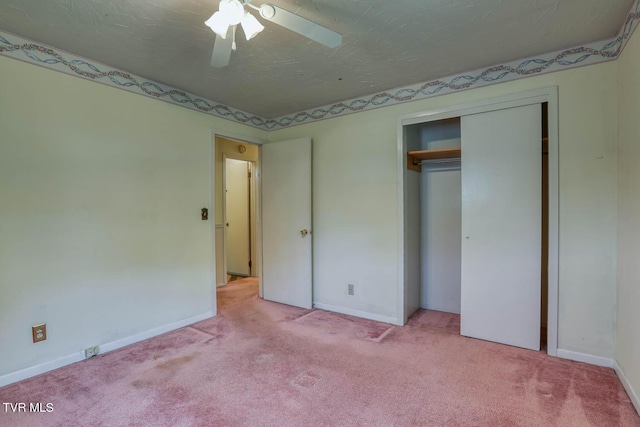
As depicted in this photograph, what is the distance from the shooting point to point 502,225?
2.62 metres

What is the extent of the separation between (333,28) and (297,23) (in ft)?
1.88

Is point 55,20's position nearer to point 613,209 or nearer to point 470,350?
point 470,350

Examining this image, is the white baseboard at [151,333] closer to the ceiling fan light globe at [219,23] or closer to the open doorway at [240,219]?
the open doorway at [240,219]

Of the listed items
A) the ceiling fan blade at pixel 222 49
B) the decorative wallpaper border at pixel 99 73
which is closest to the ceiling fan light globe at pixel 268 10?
the ceiling fan blade at pixel 222 49

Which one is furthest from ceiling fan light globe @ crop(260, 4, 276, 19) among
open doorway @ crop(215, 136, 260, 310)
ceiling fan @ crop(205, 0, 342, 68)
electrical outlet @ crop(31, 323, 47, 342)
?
open doorway @ crop(215, 136, 260, 310)

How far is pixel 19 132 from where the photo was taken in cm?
213

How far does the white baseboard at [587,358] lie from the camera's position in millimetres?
2225

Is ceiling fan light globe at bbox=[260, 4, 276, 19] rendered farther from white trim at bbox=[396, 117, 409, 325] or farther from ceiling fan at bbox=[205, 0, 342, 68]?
white trim at bbox=[396, 117, 409, 325]

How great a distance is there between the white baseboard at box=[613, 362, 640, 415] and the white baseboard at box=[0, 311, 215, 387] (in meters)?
3.35

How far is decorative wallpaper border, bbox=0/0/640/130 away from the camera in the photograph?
2.12 m

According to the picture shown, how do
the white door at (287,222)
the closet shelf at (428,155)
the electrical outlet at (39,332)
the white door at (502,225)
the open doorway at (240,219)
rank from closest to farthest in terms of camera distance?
the electrical outlet at (39,332) < the white door at (502,225) < the closet shelf at (428,155) < the white door at (287,222) < the open doorway at (240,219)

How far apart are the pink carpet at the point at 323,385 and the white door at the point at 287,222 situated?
89cm

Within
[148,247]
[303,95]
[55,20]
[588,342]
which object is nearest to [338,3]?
[303,95]

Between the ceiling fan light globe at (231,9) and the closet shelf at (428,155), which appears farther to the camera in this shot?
the closet shelf at (428,155)
